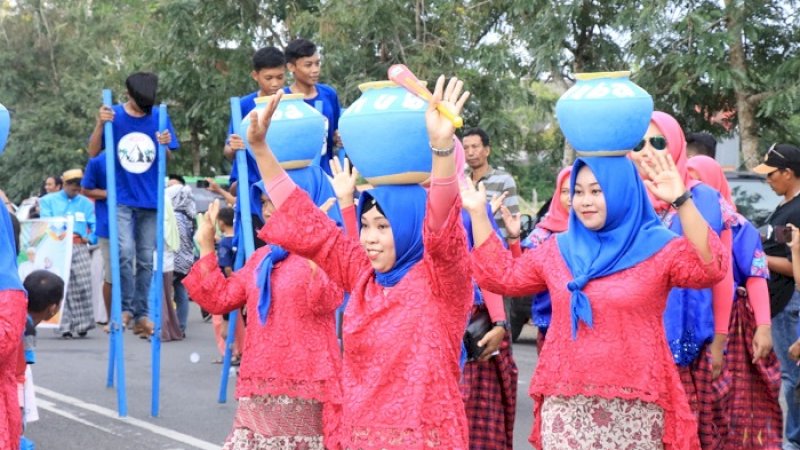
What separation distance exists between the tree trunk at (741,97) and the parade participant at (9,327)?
8788 mm

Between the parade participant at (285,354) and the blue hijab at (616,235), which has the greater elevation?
the blue hijab at (616,235)

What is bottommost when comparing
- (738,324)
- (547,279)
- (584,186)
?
(738,324)

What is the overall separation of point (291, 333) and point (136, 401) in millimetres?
4342

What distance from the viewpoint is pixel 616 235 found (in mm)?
5082

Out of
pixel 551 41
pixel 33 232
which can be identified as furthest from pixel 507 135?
pixel 33 232

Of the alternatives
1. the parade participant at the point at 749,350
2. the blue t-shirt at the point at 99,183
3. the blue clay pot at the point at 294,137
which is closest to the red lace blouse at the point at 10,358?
the blue clay pot at the point at 294,137

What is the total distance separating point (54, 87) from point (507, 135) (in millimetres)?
20224

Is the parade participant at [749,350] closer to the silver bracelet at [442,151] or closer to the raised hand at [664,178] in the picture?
the raised hand at [664,178]

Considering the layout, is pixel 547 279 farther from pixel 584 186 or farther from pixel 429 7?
pixel 429 7

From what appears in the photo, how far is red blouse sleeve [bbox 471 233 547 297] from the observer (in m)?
5.20

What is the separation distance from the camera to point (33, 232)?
554 inches

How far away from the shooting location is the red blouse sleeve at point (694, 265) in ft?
16.0

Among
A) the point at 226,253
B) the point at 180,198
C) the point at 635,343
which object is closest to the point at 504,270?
the point at 635,343

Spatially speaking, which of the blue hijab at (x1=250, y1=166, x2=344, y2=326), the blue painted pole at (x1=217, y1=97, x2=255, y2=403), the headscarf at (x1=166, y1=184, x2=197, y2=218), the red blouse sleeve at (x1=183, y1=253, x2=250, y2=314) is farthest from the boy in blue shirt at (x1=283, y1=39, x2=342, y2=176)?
the headscarf at (x1=166, y1=184, x2=197, y2=218)
